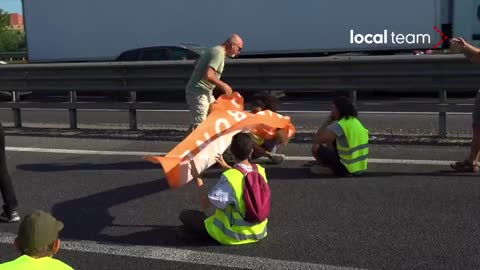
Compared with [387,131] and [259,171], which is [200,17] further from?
[259,171]

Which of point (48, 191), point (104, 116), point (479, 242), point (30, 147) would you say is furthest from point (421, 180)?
point (104, 116)

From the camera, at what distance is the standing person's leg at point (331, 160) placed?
6.83m

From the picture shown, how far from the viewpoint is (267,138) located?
714cm

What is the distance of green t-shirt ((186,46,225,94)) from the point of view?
7367mm

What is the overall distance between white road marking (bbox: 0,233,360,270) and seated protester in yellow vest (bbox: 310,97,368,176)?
2.53 meters

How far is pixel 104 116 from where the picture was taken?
13.6m

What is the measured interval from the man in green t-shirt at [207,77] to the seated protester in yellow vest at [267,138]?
0.41 meters

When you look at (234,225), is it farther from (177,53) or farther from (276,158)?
(177,53)

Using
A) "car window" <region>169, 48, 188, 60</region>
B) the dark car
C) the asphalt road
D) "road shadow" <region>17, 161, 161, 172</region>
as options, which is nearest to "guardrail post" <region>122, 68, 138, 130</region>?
the asphalt road

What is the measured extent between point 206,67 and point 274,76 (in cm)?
228

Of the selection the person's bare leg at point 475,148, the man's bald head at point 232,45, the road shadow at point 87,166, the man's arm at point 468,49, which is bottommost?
the road shadow at point 87,166

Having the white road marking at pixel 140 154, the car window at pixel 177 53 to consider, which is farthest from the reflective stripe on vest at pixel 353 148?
the car window at pixel 177 53

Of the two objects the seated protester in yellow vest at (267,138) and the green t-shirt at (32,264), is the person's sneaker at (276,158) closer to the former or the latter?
the seated protester in yellow vest at (267,138)

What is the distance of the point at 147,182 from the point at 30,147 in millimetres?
3080
